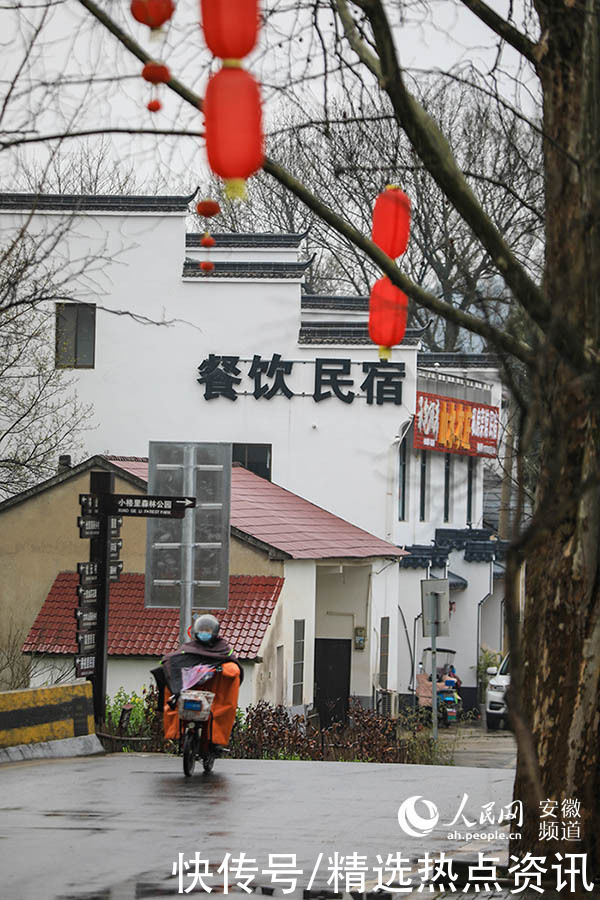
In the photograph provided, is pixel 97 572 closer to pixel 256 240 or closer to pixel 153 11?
pixel 153 11

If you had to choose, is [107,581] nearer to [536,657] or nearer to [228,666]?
[228,666]

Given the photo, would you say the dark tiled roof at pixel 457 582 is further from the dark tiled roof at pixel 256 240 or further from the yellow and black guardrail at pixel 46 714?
the yellow and black guardrail at pixel 46 714

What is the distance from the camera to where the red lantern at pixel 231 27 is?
4781 mm

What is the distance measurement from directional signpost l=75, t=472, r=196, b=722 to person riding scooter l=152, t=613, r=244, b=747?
408 centimetres

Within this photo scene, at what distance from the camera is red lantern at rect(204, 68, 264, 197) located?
4.76 m

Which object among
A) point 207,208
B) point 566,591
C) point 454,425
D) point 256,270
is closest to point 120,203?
point 256,270

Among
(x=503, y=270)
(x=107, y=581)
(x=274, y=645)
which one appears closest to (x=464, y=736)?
(x=274, y=645)

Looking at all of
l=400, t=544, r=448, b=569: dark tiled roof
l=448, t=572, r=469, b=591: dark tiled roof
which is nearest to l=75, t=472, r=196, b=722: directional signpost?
l=400, t=544, r=448, b=569: dark tiled roof

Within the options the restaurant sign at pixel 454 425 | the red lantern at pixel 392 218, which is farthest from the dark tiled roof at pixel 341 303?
the red lantern at pixel 392 218

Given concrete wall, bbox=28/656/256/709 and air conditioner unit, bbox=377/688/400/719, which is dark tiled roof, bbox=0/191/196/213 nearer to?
air conditioner unit, bbox=377/688/400/719

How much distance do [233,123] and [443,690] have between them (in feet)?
115

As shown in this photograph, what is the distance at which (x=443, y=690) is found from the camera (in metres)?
38.9

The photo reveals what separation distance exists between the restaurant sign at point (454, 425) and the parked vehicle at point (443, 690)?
5.16 meters

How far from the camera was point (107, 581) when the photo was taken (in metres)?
20.0
